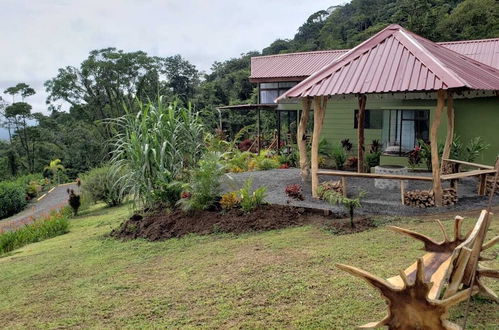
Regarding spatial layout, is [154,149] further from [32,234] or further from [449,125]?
[449,125]

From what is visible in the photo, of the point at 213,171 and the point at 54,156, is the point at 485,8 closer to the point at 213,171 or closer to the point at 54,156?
the point at 213,171

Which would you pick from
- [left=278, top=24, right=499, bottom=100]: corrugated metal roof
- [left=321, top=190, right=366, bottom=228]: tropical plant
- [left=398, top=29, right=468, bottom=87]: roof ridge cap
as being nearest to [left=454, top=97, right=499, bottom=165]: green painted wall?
[left=278, top=24, right=499, bottom=100]: corrugated metal roof

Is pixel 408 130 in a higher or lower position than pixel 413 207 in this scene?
higher

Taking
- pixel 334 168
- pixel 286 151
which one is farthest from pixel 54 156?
pixel 334 168

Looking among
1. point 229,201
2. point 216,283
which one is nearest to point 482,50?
point 229,201

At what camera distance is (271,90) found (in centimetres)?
2059

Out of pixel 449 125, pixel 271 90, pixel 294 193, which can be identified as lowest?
pixel 294 193

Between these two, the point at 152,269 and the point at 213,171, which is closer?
the point at 152,269

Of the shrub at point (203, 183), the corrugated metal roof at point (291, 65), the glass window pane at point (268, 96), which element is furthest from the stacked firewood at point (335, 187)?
the glass window pane at point (268, 96)

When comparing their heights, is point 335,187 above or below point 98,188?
above

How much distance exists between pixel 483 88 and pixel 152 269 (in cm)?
680

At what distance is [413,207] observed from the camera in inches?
318

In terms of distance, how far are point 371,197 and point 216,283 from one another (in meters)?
5.14

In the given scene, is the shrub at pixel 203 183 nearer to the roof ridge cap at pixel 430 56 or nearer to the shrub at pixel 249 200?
the shrub at pixel 249 200
